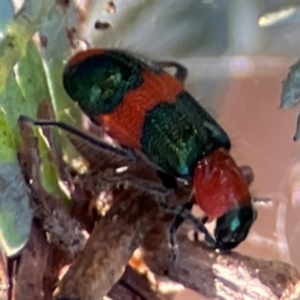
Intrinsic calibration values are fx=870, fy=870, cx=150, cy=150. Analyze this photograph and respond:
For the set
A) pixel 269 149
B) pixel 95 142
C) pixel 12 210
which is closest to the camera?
pixel 12 210

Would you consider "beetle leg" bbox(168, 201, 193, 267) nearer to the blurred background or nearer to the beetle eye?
the beetle eye

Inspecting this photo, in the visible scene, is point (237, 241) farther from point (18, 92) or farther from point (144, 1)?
point (144, 1)

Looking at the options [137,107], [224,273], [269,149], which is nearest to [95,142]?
[137,107]

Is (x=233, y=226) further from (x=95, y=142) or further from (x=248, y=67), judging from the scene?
(x=248, y=67)

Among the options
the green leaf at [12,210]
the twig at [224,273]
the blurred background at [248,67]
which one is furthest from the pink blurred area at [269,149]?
the green leaf at [12,210]

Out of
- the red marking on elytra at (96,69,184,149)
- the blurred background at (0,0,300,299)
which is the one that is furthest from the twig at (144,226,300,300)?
the blurred background at (0,0,300,299)

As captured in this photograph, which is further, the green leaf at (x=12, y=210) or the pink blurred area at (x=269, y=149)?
the pink blurred area at (x=269, y=149)

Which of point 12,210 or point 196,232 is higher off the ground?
point 12,210

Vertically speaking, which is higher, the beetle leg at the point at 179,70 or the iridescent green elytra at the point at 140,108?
the iridescent green elytra at the point at 140,108

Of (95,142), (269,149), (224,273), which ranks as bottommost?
(269,149)

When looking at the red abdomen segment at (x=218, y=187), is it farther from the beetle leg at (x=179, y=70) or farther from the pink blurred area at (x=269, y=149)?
Result: the pink blurred area at (x=269, y=149)
